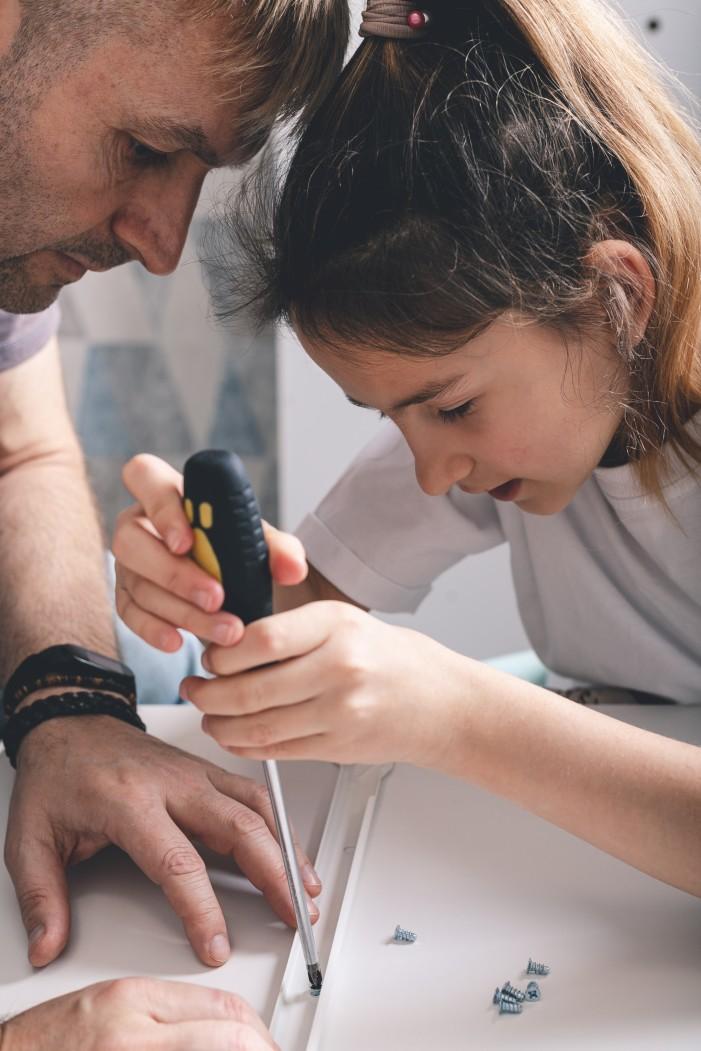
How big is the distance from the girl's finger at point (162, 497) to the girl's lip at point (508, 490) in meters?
0.36

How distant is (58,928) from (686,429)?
565 mm

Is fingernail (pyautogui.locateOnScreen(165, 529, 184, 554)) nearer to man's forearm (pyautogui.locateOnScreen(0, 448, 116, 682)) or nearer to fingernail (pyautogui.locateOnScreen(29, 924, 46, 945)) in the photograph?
fingernail (pyautogui.locateOnScreen(29, 924, 46, 945))

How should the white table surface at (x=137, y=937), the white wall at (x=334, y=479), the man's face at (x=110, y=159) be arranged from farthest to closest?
the white wall at (x=334, y=479) → the man's face at (x=110, y=159) → the white table surface at (x=137, y=937)

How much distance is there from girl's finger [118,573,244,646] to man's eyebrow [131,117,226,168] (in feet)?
1.27

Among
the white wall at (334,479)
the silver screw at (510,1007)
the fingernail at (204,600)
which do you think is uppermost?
the fingernail at (204,600)

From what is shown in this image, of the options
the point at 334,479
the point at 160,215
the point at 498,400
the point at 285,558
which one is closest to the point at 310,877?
the point at 285,558

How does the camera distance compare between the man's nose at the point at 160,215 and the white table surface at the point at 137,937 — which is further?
the man's nose at the point at 160,215

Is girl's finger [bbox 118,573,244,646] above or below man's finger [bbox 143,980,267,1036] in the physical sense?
above

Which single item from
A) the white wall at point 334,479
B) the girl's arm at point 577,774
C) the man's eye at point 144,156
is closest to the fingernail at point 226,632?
the girl's arm at point 577,774

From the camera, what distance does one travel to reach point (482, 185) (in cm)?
68

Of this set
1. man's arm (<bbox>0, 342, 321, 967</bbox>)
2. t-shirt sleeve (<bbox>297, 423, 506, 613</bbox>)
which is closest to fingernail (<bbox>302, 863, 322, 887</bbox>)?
man's arm (<bbox>0, 342, 321, 967</bbox>)

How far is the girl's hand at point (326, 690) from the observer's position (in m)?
0.53

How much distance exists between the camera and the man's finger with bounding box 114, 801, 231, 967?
1.94ft

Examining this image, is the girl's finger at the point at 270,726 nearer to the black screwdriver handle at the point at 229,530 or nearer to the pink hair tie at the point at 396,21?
the black screwdriver handle at the point at 229,530
